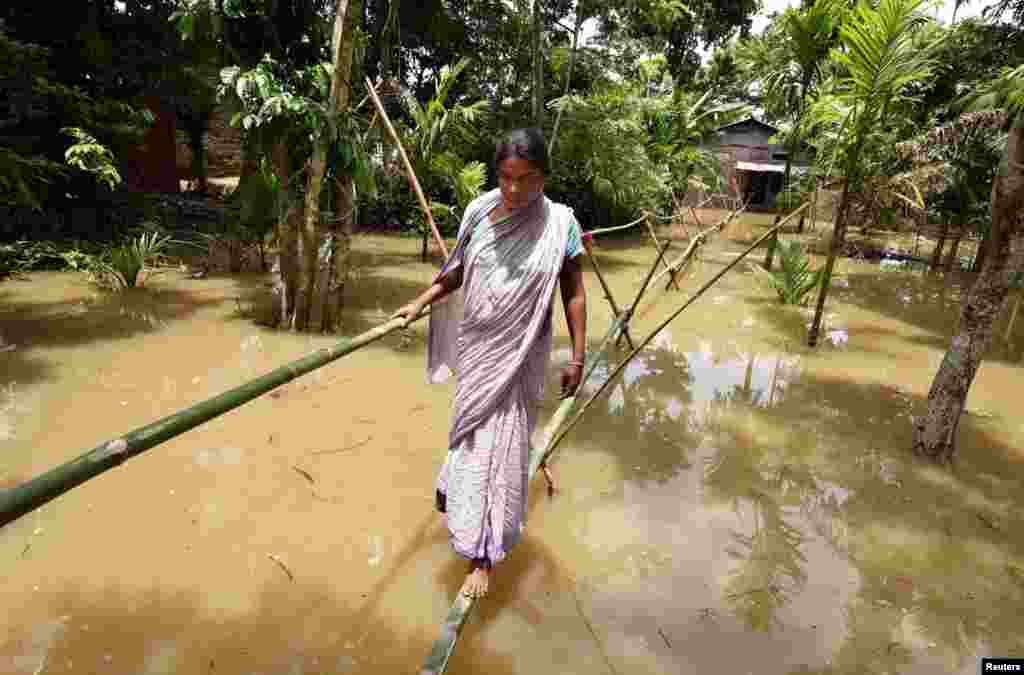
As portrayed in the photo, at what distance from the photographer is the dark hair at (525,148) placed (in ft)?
6.38

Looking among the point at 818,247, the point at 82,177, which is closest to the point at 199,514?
the point at 82,177

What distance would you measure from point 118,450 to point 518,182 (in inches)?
54.1

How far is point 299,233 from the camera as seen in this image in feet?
17.7

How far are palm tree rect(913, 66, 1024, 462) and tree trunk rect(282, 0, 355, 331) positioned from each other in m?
4.51

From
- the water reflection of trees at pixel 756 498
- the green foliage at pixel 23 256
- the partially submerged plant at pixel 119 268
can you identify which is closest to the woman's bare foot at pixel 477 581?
the water reflection of trees at pixel 756 498

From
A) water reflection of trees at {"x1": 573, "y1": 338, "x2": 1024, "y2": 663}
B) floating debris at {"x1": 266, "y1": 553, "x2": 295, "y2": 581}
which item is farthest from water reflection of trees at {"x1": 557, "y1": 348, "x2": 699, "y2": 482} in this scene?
floating debris at {"x1": 266, "y1": 553, "x2": 295, "y2": 581}

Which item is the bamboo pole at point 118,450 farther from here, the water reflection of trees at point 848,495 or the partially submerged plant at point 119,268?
the partially submerged plant at point 119,268

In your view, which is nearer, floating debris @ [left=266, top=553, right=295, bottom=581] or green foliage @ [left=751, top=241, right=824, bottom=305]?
floating debris @ [left=266, top=553, right=295, bottom=581]

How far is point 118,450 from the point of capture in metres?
1.14

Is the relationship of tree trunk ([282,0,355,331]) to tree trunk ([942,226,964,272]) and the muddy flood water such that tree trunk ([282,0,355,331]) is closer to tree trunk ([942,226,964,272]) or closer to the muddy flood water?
the muddy flood water

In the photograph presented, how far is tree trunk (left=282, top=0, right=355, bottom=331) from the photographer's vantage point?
4.66m

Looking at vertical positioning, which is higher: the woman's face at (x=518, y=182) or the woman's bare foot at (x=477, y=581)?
the woman's face at (x=518, y=182)

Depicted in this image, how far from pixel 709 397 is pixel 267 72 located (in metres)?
4.41

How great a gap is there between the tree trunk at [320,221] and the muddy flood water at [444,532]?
35 cm
